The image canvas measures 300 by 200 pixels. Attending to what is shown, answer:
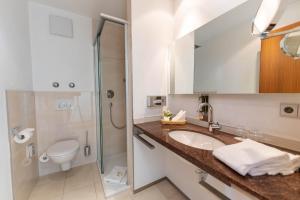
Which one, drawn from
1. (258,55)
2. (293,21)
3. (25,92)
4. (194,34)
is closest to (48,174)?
(25,92)

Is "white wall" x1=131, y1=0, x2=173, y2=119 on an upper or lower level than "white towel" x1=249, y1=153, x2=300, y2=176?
upper

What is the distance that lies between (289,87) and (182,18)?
4.05ft

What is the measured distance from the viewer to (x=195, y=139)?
45.6 inches

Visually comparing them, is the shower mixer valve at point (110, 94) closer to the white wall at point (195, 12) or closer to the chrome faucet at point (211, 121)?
the white wall at point (195, 12)

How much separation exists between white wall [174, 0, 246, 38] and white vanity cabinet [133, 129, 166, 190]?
4.19 feet

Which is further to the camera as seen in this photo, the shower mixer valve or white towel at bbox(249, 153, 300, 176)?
the shower mixer valve

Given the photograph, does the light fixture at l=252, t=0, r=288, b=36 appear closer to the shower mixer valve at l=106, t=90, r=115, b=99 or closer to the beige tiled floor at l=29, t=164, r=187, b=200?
the beige tiled floor at l=29, t=164, r=187, b=200

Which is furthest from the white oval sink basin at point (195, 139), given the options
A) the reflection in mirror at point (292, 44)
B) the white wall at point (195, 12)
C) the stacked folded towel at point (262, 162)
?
the white wall at point (195, 12)

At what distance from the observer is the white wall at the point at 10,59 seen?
1.08 meters

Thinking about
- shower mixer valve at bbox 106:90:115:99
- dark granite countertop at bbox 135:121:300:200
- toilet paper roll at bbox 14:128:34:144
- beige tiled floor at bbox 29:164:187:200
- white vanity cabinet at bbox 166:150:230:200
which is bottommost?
beige tiled floor at bbox 29:164:187:200

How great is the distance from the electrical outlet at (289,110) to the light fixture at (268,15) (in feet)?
1.44

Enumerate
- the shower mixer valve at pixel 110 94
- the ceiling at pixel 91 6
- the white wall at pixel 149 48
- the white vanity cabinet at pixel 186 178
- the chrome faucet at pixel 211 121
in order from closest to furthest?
the chrome faucet at pixel 211 121 < the white vanity cabinet at pixel 186 178 < the white wall at pixel 149 48 < the ceiling at pixel 91 6 < the shower mixer valve at pixel 110 94

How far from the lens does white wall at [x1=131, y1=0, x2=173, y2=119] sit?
1.43m

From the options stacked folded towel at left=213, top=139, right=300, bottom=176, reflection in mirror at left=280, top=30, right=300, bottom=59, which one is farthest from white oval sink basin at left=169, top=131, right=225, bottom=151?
reflection in mirror at left=280, top=30, right=300, bottom=59
